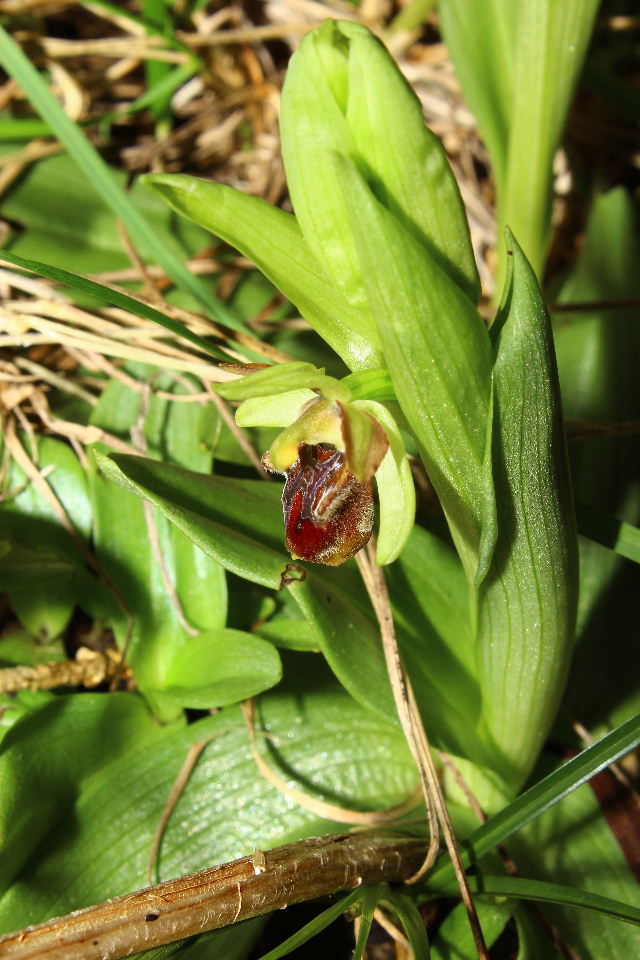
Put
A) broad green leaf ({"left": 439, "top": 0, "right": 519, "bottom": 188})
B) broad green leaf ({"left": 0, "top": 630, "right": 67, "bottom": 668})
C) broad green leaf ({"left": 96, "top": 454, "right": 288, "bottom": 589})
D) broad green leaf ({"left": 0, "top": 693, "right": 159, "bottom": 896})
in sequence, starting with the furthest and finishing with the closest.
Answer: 1. broad green leaf ({"left": 439, "top": 0, "right": 519, "bottom": 188})
2. broad green leaf ({"left": 0, "top": 630, "right": 67, "bottom": 668})
3. broad green leaf ({"left": 0, "top": 693, "right": 159, "bottom": 896})
4. broad green leaf ({"left": 96, "top": 454, "right": 288, "bottom": 589})

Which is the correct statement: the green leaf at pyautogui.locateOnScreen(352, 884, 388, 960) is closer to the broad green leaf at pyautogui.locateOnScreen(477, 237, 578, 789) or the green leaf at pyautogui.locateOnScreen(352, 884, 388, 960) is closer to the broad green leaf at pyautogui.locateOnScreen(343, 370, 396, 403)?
the broad green leaf at pyautogui.locateOnScreen(477, 237, 578, 789)

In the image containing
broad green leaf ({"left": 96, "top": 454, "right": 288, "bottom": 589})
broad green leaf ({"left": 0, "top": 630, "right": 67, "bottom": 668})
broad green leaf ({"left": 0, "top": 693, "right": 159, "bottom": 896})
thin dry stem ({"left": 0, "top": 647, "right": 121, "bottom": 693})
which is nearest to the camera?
broad green leaf ({"left": 96, "top": 454, "right": 288, "bottom": 589})

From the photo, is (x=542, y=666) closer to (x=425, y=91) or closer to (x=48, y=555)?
(x=48, y=555)

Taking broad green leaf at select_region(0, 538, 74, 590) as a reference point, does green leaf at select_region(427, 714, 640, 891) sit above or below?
above

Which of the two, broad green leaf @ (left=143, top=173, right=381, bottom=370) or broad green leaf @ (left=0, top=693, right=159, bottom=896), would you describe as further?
broad green leaf @ (left=0, top=693, right=159, bottom=896)

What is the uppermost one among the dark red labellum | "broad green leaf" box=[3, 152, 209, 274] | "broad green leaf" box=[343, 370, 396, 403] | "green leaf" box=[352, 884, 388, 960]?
"broad green leaf" box=[343, 370, 396, 403]

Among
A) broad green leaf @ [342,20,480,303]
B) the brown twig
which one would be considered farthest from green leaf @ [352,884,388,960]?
broad green leaf @ [342,20,480,303]

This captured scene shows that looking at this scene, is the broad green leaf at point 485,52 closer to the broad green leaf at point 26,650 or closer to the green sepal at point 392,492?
the green sepal at point 392,492

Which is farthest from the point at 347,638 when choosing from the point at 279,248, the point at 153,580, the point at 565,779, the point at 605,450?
the point at 605,450
